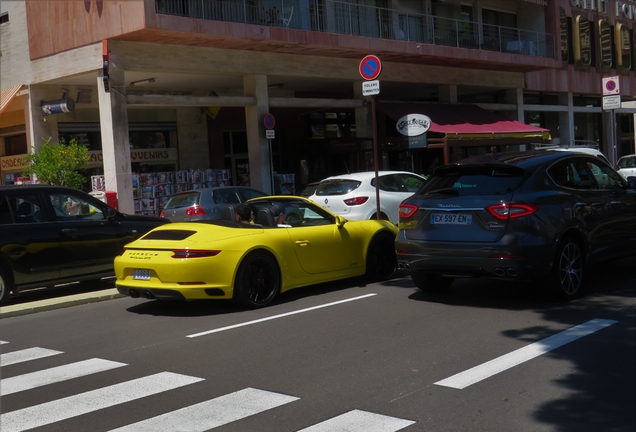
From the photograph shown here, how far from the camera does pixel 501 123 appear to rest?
29.9 metres

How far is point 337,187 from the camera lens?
56.7ft

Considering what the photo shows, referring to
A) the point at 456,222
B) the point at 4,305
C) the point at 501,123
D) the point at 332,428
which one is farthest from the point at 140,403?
the point at 501,123

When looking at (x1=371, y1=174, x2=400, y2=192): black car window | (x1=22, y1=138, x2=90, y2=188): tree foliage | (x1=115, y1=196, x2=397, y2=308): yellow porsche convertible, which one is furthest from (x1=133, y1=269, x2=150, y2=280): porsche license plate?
(x1=22, y1=138, x2=90, y2=188): tree foliage

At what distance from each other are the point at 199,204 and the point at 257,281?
745 cm

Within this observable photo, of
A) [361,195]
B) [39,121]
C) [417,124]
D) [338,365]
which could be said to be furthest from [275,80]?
[338,365]

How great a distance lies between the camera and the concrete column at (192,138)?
87.8 feet

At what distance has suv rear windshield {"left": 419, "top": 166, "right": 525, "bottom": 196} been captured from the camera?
867 centimetres

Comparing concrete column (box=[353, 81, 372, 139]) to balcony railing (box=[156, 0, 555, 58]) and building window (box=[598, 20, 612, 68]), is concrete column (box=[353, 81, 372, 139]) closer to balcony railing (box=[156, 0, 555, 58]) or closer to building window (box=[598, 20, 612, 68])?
balcony railing (box=[156, 0, 555, 58])

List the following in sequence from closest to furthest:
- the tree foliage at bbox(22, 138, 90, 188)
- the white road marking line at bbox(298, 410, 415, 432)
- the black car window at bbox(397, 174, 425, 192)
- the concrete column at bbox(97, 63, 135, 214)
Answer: the white road marking line at bbox(298, 410, 415, 432) < the black car window at bbox(397, 174, 425, 192) < the tree foliage at bbox(22, 138, 90, 188) < the concrete column at bbox(97, 63, 135, 214)

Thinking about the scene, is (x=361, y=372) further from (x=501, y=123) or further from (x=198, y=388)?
(x=501, y=123)

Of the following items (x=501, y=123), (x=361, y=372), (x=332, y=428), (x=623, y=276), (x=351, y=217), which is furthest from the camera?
(x=501, y=123)

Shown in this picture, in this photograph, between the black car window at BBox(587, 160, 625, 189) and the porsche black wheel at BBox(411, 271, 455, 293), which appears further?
the black car window at BBox(587, 160, 625, 189)

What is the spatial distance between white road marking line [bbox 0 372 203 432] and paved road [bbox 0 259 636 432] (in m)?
0.02

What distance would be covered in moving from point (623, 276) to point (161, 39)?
13544 millimetres
